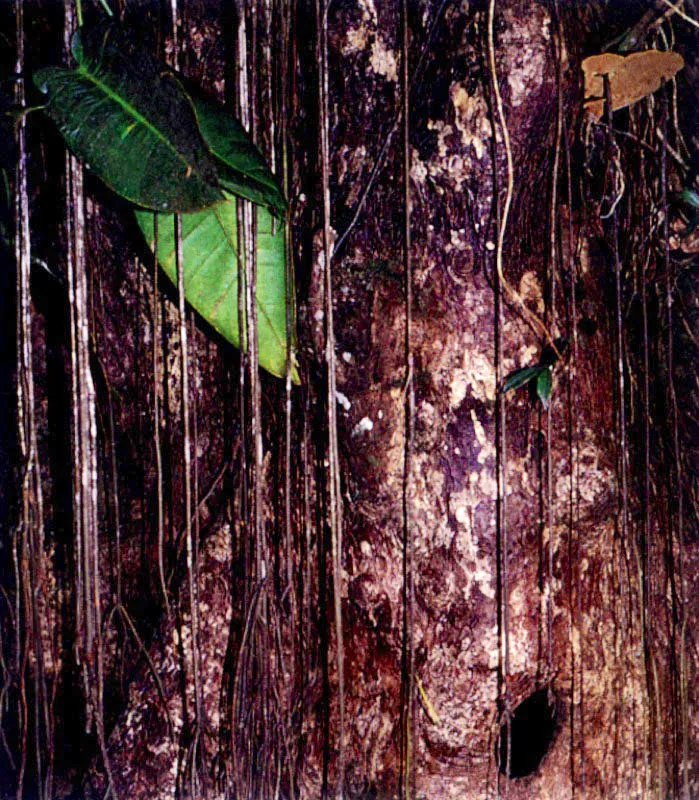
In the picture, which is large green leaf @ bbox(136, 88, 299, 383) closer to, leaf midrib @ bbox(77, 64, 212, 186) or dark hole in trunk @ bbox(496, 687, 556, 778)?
leaf midrib @ bbox(77, 64, 212, 186)

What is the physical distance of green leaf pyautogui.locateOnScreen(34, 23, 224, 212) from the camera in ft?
4.00

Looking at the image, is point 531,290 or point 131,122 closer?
point 131,122

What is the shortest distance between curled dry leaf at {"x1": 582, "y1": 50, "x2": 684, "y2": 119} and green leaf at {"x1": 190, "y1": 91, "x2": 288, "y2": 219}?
71 centimetres

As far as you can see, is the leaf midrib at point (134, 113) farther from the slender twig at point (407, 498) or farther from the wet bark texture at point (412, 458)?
the slender twig at point (407, 498)

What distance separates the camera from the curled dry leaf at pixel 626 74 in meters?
1.53

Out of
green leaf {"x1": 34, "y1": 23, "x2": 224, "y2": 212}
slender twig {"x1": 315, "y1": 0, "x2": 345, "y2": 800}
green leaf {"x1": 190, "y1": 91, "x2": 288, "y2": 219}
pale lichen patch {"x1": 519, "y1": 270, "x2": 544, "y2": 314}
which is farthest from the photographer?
pale lichen patch {"x1": 519, "y1": 270, "x2": 544, "y2": 314}

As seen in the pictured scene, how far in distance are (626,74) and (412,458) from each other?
908 mm

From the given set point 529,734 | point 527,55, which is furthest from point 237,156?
point 529,734

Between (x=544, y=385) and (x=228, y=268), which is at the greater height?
(x=228, y=268)

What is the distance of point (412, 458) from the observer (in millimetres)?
1535

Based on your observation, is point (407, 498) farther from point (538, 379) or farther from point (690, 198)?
point (690, 198)

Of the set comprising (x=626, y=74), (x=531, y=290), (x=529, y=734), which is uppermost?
(x=626, y=74)

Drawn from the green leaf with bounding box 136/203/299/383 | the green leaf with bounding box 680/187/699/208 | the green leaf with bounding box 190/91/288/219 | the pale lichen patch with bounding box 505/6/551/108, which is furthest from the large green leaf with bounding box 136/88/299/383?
the green leaf with bounding box 680/187/699/208

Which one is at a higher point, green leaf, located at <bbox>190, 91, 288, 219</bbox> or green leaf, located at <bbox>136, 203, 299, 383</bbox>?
green leaf, located at <bbox>190, 91, 288, 219</bbox>
